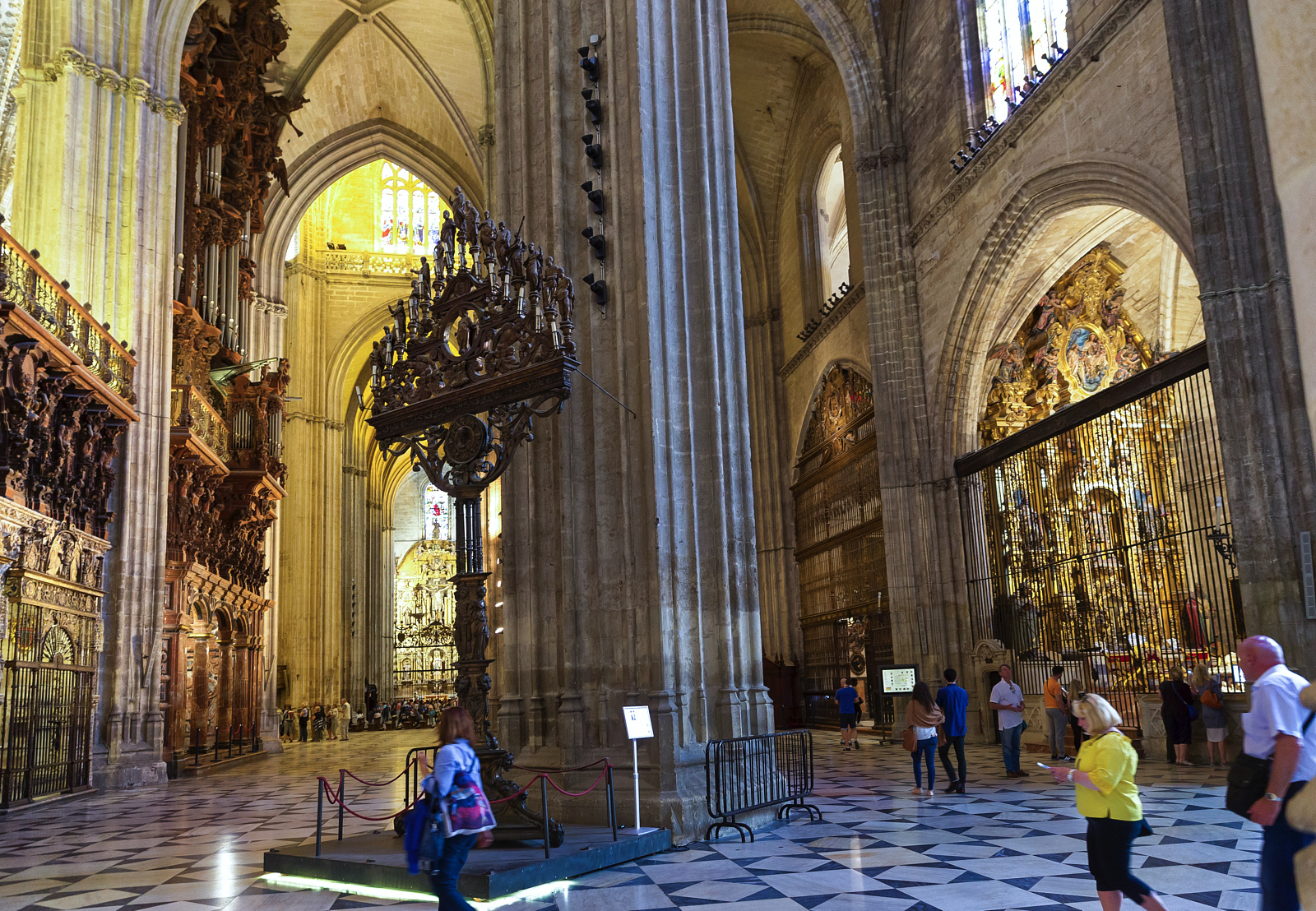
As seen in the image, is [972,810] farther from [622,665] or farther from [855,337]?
[855,337]

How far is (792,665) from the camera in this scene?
22453 millimetres

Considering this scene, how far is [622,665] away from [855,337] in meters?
13.3

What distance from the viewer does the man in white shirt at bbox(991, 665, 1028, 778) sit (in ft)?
34.7

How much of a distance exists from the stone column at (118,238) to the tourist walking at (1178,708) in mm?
12747

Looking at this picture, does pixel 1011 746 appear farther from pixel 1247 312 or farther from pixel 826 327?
pixel 826 327

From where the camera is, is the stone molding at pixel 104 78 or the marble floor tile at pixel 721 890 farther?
the stone molding at pixel 104 78

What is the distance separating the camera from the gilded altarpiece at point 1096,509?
506 inches

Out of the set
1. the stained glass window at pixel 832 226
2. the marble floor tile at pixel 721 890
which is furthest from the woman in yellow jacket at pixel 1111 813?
the stained glass window at pixel 832 226

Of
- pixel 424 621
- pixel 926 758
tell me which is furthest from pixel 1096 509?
pixel 424 621

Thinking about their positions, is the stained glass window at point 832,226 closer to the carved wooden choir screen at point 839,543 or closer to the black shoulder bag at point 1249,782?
the carved wooden choir screen at point 839,543

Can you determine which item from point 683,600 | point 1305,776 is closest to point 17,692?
point 683,600

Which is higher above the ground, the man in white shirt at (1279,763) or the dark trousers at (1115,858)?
the man in white shirt at (1279,763)

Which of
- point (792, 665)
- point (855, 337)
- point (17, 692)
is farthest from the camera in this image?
point (792, 665)

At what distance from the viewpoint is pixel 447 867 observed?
417cm
